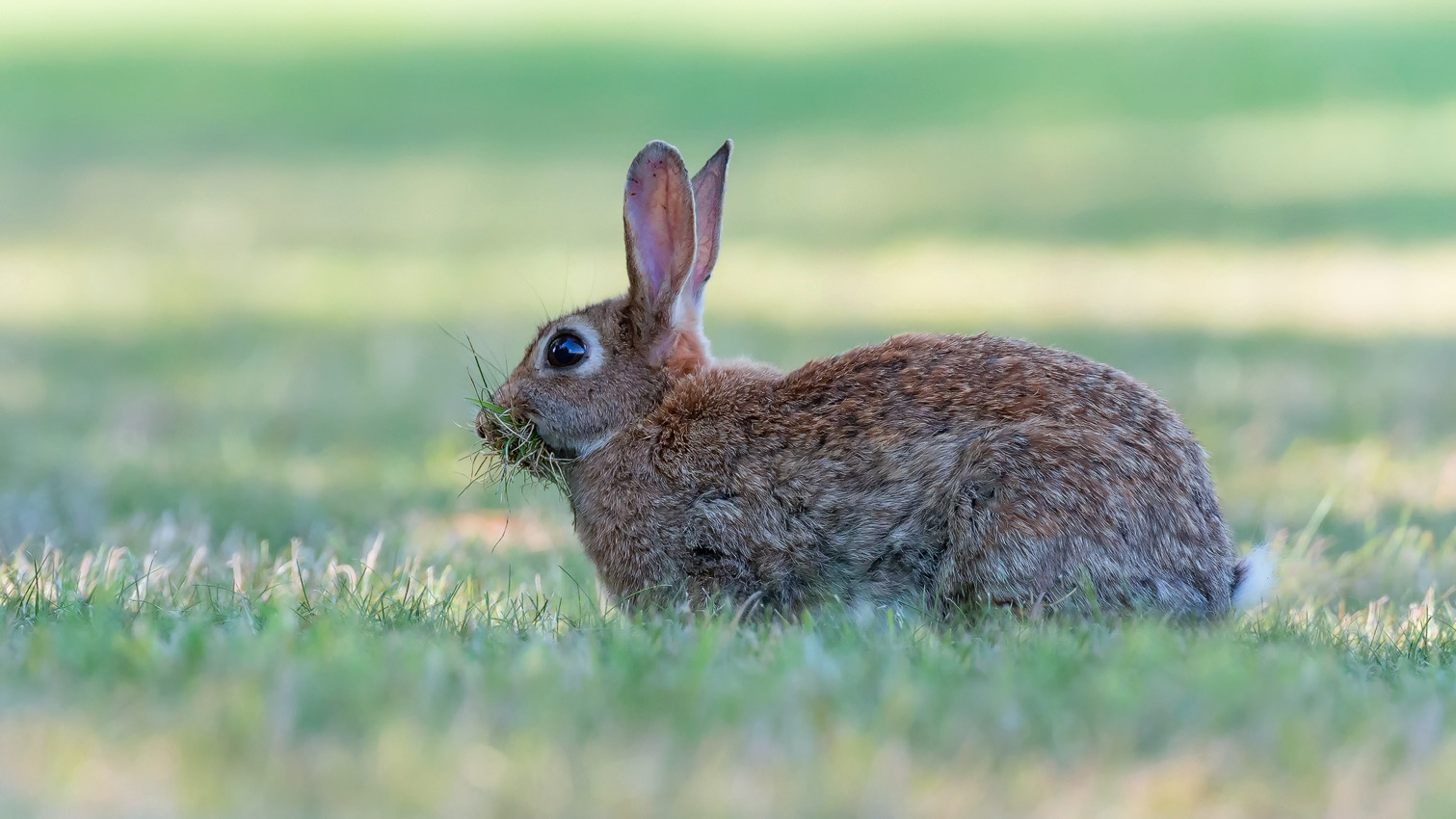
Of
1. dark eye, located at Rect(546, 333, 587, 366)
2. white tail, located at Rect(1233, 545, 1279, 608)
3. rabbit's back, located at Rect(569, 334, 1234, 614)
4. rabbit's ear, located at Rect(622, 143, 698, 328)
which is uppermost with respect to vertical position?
rabbit's ear, located at Rect(622, 143, 698, 328)

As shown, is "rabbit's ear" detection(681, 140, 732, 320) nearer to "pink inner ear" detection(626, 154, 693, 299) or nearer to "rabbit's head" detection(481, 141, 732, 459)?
"rabbit's head" detection(481, 141, 732, 459)

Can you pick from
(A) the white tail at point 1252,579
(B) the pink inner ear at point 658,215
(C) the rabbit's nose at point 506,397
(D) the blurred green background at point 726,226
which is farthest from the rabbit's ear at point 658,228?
(A) the white tail at point 1252,579

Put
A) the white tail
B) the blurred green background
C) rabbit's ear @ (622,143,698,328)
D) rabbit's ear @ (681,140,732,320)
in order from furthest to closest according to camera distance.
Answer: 1. the blurred green background
2. rabbit's ear @ (681,140,732,320)
3. rabbit's ear @ (622,143,698,328)
4. the white tail

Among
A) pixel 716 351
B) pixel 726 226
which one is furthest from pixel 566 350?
pixel 726 226

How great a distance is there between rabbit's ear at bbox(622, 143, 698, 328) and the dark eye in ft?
0.82

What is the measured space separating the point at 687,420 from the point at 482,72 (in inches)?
1026

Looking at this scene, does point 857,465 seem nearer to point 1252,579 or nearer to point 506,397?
point 1252,579

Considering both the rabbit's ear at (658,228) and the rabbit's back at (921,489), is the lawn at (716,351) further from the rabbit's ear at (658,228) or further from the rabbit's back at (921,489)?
the rabbit's ear at (658,228)

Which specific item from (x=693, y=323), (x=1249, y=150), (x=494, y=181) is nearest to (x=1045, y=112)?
(x=1249, y=150)

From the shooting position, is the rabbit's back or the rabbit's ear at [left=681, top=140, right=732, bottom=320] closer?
the rabbit's back

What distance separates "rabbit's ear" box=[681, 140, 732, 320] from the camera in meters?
5.98

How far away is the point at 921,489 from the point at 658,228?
52.8 inches

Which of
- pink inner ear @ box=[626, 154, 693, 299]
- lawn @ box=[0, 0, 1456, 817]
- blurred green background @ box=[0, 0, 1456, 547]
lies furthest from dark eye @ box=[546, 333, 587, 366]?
blurred green background @ box=[0, 0, 1456, 547]

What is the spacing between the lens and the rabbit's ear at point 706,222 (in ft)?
19.6
